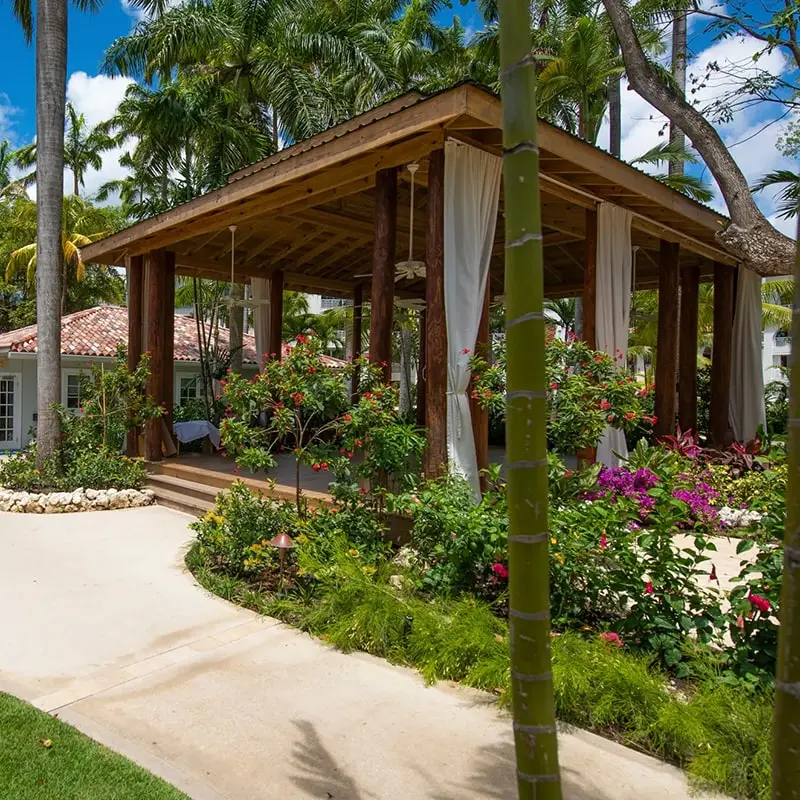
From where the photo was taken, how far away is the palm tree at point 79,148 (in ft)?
84.9

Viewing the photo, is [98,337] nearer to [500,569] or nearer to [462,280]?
[462,280]

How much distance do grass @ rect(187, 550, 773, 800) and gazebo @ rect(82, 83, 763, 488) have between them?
70.2 inches

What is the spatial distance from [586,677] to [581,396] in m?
2.03

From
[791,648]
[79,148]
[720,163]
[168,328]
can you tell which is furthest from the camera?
[79,148]

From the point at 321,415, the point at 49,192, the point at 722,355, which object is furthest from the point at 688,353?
the point at 49,192

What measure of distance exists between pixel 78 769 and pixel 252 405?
304 cm

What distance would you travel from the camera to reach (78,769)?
2551 mm

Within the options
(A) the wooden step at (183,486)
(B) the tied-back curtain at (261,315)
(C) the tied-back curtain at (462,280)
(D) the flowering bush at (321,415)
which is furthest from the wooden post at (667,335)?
(B) the tied-back curtain at (261,315)

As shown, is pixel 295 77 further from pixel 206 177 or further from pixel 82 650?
pixel 82 650

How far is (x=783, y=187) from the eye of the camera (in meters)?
9.70

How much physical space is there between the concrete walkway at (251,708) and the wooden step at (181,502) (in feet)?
9.33

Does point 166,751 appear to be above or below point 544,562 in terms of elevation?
below

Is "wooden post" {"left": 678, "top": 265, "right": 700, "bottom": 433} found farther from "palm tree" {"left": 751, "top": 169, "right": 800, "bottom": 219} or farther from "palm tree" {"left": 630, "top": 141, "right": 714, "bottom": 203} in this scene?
"palm tree" {"left": 630, "top": 141, "right": 714, "bottom": 203}

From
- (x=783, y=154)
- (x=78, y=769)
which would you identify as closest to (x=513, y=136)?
(x=78, y=769)
